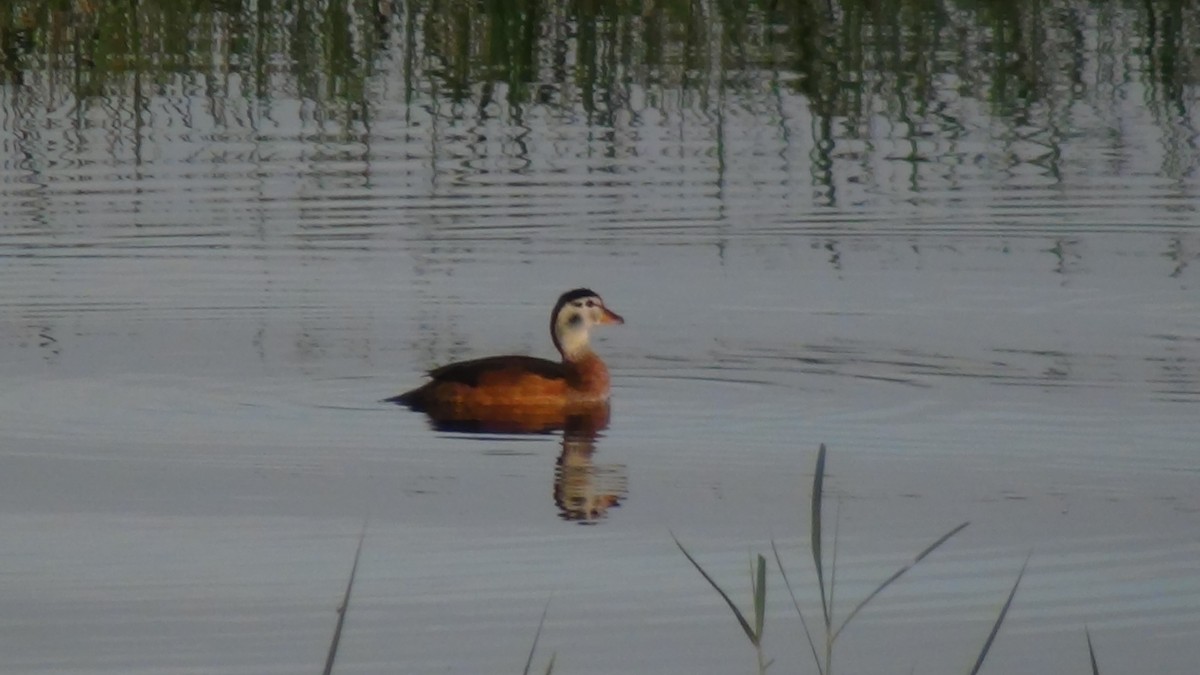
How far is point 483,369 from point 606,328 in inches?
75.5

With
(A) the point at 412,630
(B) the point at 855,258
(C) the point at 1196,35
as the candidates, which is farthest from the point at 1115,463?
(C) the point at 1196,35

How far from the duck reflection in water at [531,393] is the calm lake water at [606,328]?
0.54ft

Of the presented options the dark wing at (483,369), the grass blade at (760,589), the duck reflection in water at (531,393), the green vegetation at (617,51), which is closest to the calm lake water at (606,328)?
the green vegetation at (617,51)

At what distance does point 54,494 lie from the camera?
8.94 meters

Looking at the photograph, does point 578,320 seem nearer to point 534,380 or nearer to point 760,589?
point 534,380

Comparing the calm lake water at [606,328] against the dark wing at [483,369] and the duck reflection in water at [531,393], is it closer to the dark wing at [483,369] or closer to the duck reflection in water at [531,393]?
the duck reflection in water at [531,393]

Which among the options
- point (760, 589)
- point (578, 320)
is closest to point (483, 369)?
point (578, 320)

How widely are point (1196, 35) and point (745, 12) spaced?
327 centimetres

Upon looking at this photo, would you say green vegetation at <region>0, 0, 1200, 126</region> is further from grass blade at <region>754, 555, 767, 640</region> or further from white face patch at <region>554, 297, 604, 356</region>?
grass blade at <region>754, 555, 767, 640</region>

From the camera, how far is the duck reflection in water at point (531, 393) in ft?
34.5

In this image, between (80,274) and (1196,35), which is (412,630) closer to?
(80,274)

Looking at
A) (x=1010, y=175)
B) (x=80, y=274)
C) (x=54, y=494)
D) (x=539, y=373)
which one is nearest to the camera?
(x=54, y=494)

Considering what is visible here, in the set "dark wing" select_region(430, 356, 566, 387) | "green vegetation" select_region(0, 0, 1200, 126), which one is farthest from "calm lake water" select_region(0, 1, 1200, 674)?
"dark wing" select_region(430, 356, 566, 387)

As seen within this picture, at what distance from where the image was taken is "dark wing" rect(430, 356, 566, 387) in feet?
34.9
